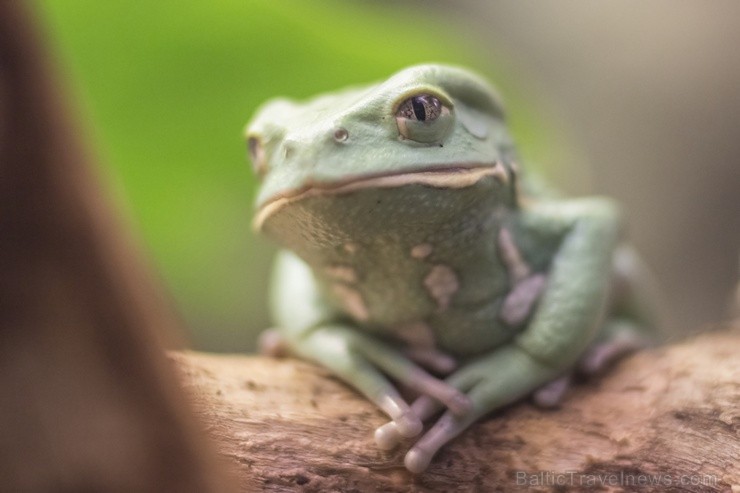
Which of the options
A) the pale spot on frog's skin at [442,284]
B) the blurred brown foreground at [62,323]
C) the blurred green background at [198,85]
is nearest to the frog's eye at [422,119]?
the pale spot on frog's skin at [442,284]

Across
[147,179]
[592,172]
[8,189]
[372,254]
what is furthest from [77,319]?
[592,172]

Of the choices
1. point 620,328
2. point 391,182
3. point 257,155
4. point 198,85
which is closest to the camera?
point 391,182

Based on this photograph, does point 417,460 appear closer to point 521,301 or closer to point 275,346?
point 521,301

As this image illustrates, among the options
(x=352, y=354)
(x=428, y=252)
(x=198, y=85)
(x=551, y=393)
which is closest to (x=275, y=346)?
(x=352, y=354)

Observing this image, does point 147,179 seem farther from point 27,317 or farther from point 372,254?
point 27,317

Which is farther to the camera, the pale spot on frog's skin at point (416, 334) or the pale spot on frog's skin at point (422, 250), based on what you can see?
the pale spot on frog's skin at point (416, 334)

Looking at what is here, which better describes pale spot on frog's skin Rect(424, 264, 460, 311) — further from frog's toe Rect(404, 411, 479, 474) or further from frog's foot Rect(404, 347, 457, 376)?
frog's toe Rect(404, 411, 479, 474)

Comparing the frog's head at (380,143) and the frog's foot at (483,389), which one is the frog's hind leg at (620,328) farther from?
the frog's head at (380,143)
